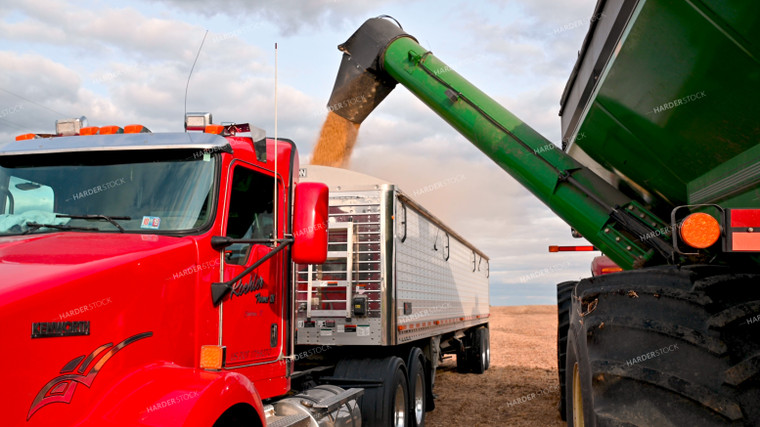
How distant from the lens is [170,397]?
3330mm

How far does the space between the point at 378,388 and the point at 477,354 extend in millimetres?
9387

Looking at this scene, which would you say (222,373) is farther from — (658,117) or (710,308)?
(658,117)

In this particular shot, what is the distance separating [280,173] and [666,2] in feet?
9.73

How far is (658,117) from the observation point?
4086mm

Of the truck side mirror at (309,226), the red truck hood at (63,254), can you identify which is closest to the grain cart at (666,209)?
the truck side mirror at (309,226)

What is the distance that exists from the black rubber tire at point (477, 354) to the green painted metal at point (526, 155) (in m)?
10.5

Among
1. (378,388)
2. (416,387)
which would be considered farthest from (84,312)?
(416,387)

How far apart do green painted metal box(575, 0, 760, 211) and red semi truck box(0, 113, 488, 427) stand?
2.12 m

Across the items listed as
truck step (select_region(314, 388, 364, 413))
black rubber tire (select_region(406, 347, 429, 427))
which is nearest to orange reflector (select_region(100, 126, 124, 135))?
truck step (select_region(314, 388, 364, 413))

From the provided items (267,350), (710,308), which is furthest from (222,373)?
(710,308)

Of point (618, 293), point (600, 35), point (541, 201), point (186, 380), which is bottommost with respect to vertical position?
point (186, 380)

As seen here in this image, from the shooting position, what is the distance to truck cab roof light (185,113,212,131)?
15.4 feet

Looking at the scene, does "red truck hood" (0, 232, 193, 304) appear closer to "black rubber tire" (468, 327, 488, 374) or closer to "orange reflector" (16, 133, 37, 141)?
"orange reflector" (16, 133, 37, 141)

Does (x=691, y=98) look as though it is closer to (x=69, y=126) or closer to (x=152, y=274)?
(x=152, y=274)
